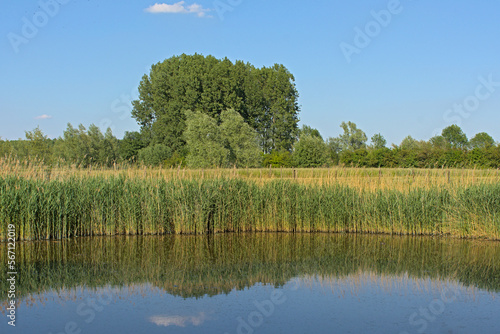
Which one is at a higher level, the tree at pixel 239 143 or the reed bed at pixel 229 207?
the tree at pixel 239 143

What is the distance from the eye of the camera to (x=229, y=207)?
13.8 m

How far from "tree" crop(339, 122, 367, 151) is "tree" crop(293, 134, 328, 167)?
81.8 ft

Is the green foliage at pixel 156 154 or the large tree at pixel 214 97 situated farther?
the large tree at pixel 214 97

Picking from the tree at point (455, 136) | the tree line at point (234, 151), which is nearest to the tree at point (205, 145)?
the tree line at point (234, 151)

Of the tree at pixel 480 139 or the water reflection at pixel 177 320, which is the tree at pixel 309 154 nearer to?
the tree at pixel 480 139

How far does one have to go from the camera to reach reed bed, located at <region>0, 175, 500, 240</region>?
39.8ft

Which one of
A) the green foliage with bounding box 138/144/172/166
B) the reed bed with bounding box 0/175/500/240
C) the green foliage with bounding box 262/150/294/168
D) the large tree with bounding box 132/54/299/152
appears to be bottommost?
the reed bed with bounding box 0/175/500/240

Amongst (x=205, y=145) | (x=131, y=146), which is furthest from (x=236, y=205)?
(x=131, y=146)

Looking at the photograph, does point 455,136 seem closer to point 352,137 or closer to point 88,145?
point 352,137

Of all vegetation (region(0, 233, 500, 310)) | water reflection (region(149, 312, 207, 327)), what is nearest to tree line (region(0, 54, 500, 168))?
vegetation (region(0, 233, 500, 310))

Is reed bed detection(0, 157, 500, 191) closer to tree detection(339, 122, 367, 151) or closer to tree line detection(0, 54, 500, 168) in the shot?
tree line detection(0, 54, 500, 168)

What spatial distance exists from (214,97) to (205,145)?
37.3ft

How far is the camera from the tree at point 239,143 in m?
39.7

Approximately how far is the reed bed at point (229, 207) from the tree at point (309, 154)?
2354cm
